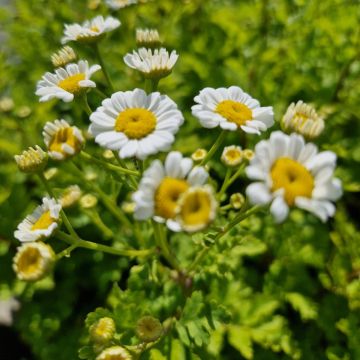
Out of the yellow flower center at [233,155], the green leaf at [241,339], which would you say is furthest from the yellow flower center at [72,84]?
the green leaf at [241,339]

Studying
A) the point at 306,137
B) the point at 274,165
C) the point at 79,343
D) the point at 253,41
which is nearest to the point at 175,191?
the point at 274,165

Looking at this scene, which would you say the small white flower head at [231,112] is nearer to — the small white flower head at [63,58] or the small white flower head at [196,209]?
the small white flower head at [196,209]

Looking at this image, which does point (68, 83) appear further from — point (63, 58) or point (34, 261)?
point (34, 261)

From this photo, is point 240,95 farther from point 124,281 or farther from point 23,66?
point 23,66

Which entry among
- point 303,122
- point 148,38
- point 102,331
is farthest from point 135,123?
point 102,331

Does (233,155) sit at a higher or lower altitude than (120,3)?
lower

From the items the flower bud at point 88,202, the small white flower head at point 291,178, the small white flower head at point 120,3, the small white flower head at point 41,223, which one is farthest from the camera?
the small white flower head at point 120,3
